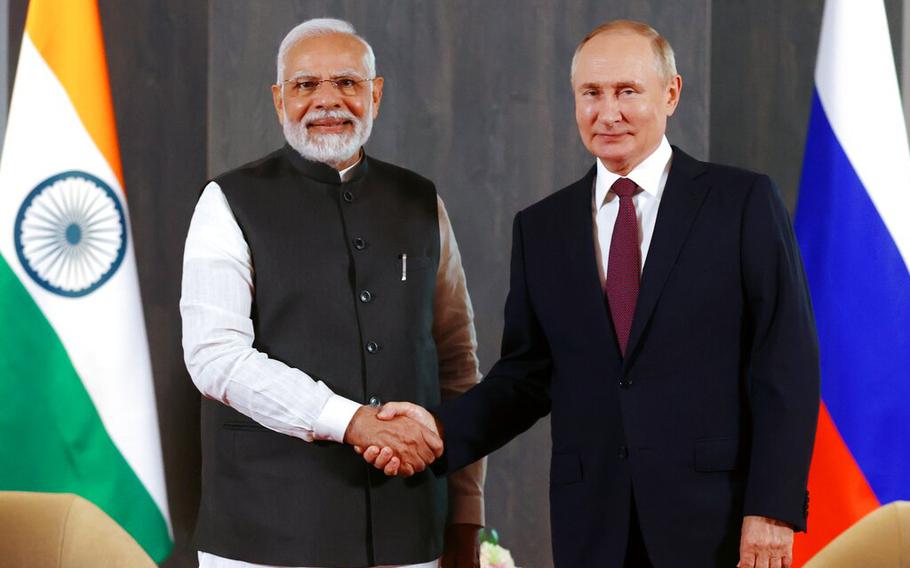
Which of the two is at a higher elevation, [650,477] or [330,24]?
[330,24]

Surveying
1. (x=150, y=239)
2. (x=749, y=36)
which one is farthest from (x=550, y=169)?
(x=150, y=239)

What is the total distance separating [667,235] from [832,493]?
1460 mm

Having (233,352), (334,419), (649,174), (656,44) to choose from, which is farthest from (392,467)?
(656,44)

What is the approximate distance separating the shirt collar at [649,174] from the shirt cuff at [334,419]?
73 cm

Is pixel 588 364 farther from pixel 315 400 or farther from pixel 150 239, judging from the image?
pixel 150 239

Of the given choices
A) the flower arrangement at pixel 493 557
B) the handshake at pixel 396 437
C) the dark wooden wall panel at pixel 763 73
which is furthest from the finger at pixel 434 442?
the dark wooden wall panel at pixel 763 73

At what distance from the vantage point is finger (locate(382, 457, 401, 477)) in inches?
102

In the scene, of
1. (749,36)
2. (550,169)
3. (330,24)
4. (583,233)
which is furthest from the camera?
(749,36)

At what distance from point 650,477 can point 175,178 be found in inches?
85.2

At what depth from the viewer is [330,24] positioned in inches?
111

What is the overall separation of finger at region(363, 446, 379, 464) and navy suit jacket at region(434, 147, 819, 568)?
399 mm

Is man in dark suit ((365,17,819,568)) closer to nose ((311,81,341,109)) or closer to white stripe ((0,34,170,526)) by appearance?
nose ((311,81,341,109))

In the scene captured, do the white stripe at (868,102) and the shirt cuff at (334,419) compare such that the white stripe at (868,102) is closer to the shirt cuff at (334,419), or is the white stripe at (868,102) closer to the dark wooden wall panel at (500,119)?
the dark wooden wall panel at (500,119)

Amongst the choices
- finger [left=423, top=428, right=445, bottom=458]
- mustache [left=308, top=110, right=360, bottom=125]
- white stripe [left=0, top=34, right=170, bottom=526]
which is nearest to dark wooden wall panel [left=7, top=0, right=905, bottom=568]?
white stripe [left=0, top=34, right=170, bottom=526]
